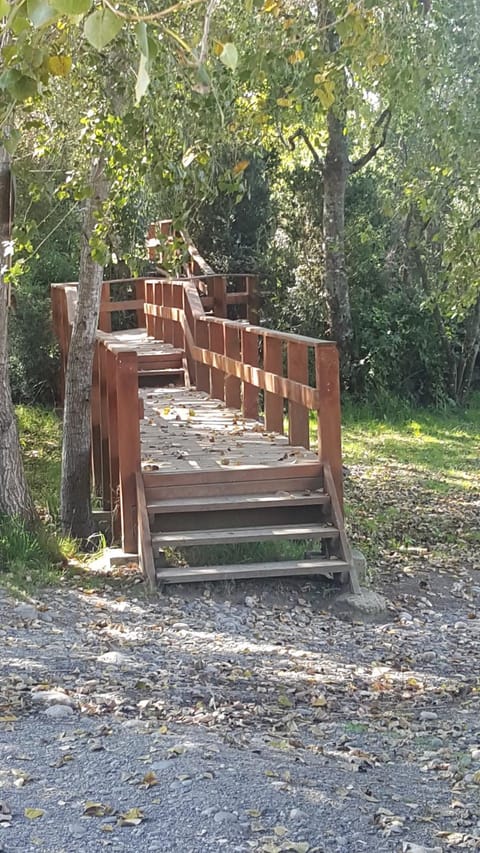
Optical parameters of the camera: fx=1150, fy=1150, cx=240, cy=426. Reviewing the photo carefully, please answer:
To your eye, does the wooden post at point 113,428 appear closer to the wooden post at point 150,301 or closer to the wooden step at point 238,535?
the wooden step at point 238,535

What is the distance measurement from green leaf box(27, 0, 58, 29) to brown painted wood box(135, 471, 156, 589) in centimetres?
585

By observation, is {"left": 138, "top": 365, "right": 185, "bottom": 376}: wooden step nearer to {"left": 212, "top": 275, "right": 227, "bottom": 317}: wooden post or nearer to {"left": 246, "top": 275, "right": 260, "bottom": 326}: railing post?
{"left": 212, "top": 275, "right": 227, "bottom": 317}: wooden post

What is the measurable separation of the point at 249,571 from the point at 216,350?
4109 mm

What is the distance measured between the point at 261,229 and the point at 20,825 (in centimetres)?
1474

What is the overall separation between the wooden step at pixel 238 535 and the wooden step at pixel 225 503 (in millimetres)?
163

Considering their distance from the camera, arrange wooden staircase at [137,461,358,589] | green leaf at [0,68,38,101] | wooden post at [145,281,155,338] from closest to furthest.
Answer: green leaf at [0,68,38,101]
wooden staircase at [137,461,358,589]
wooden post at [145,281,155,338]

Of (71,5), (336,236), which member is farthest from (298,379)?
(336,236)

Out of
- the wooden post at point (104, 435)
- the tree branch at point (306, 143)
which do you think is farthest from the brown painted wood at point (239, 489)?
the tree branch at point (306, 143)

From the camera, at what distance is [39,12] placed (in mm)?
2170

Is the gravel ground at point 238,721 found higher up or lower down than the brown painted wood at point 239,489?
lower down

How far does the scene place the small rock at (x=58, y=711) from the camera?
5270 millimetres

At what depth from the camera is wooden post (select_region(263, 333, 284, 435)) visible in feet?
30.2

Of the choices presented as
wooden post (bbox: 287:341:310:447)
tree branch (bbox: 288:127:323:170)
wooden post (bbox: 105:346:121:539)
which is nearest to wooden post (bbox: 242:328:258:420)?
wooden post (bbox: 287:341:310:447)

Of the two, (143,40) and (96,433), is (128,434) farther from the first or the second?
(143,40)
